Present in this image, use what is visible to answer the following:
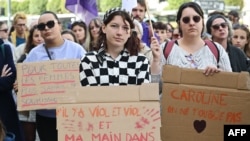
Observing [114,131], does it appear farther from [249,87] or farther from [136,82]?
[249,87]

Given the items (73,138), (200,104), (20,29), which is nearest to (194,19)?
(200,104)

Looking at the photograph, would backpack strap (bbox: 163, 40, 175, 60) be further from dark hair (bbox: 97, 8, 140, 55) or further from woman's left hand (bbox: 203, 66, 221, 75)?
woman's left hand (bbox: 203, 66, 221, 75)

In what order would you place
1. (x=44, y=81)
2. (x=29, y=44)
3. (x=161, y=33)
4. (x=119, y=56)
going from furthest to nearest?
(x=161, y=33)
(x=29, y=44)
(x=44, y=81)
(x=119, y=56)

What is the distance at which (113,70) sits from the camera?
12.4 feet

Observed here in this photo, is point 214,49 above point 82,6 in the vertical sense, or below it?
below

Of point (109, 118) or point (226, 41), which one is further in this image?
point (226, 41)

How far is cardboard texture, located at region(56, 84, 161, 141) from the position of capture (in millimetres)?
3238

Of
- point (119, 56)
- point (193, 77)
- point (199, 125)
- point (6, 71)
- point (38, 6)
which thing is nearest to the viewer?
point (199, 125)

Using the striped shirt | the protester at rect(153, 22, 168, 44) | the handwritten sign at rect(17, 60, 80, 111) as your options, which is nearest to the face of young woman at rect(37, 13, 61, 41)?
the handwritten sign at rect(17, 60, 80, 111)

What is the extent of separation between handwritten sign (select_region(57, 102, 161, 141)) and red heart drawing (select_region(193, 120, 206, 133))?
432mm

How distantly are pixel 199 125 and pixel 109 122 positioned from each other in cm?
67

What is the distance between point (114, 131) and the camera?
3.25m

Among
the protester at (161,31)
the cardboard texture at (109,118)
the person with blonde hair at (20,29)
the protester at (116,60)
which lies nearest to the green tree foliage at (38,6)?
the person with blonde hair at (20,29)

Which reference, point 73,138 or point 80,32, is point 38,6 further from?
point 73,138
